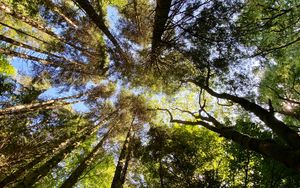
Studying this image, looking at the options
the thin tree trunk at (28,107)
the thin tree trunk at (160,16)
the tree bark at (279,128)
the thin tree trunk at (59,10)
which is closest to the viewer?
the tree bark at (279,128)

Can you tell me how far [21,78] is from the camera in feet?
68.2

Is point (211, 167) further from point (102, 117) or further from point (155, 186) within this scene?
point (102, 117)

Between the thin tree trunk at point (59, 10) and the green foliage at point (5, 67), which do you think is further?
the thin tree trunk at point (59, 10)

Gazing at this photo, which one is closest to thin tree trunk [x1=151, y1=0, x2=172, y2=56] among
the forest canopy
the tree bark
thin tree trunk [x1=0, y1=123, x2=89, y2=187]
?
the forest canopy

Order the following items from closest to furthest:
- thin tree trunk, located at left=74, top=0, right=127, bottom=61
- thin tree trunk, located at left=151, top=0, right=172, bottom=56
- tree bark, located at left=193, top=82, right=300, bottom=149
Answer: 1. tree bark, located at left=193, top=82, right=300, bottom=149
2. thin tree trunk, located at left=151, top=0, right=172, bottom=56
3. thin tree trunk, located at left=74, top=0, right=127, bottom=61

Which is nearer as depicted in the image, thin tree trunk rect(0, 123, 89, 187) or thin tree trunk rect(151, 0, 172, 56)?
thin tree trunk rect(151, 0, 172, 56)

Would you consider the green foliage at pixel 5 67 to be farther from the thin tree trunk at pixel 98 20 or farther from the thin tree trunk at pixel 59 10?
the thin tree trunk at pixel 98 20

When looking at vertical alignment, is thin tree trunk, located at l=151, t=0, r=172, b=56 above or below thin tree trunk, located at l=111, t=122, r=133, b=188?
above

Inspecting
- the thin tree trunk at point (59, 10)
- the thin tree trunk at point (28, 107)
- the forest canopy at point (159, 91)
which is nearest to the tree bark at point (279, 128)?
the forest canopy at point (159, 91)

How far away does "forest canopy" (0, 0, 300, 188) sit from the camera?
26.7 feet

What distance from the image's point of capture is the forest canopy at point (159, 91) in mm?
8141

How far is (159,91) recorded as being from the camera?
15992mm

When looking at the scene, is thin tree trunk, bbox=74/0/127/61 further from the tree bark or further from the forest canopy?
the tree bark

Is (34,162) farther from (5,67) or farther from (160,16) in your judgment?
(160,16)
